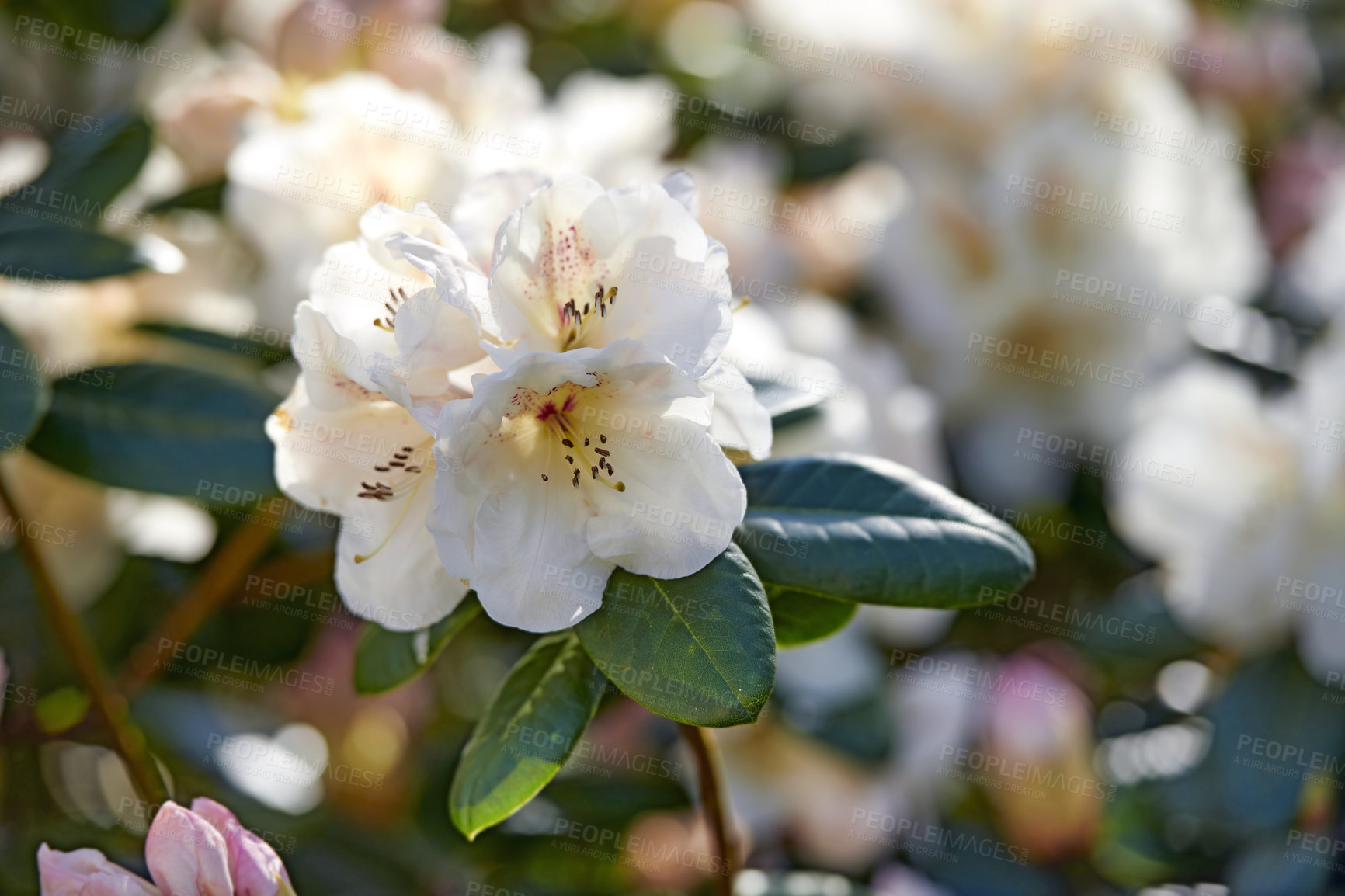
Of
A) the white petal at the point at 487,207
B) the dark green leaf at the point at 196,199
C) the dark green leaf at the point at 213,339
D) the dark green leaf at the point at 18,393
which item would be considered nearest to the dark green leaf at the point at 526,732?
the white petal at the point at 487,207

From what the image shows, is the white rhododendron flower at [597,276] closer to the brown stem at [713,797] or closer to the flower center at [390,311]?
the flower center at [390,311]

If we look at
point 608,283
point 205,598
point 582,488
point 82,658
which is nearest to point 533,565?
point 582,488

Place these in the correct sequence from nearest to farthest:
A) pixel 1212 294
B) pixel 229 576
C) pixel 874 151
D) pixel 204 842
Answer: pixel 204 842 → pixel 229 576 → pixel 1212 294 → pixel 874 151

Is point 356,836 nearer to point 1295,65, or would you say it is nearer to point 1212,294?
point 1212,294

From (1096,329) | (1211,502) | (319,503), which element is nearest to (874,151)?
(1096,329)

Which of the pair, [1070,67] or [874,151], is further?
[874,151]

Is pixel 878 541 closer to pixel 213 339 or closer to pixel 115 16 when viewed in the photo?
pixel 213 339

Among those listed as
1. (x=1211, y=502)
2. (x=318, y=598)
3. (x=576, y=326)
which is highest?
(x=576, y=326)
